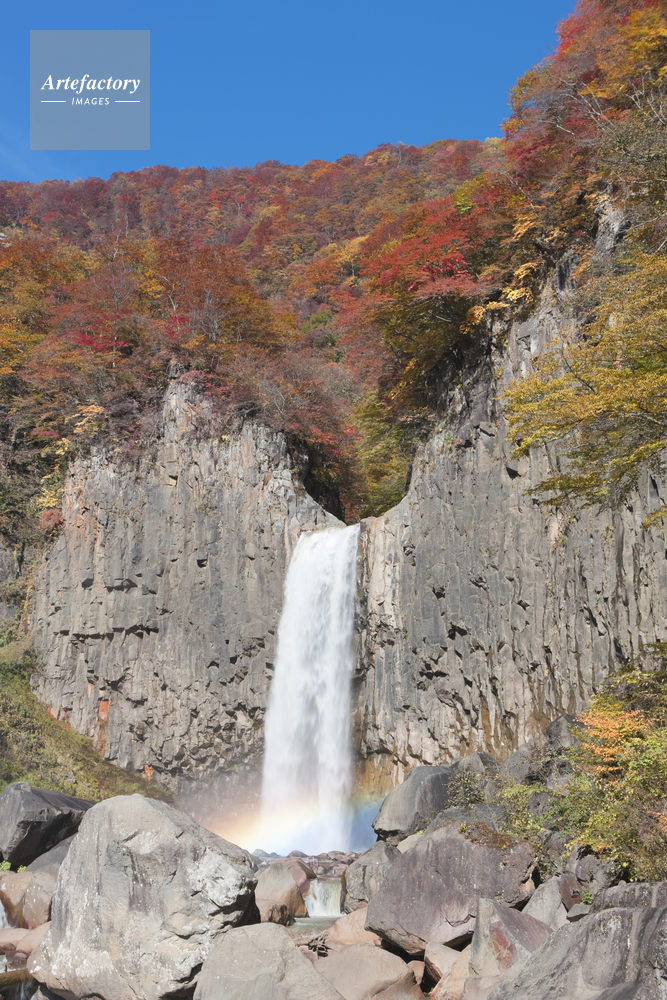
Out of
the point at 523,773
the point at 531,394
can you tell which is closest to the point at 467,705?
the point at 523,773

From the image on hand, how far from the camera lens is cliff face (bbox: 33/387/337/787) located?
64.6 ft

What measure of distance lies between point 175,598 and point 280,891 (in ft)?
37.4

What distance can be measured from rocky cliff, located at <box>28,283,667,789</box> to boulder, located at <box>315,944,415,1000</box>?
618 cm

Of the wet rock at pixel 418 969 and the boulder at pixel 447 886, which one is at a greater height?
the boulder at pixel 447 886

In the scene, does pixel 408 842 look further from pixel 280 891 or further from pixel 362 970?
pixel 362 970

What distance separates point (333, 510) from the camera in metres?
25.0

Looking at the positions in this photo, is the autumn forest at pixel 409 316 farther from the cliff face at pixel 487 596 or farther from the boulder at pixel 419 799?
the boulder at pixel 419 799

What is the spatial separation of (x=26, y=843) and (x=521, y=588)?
10.4 metres

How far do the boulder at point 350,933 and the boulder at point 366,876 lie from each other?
3.53 feet

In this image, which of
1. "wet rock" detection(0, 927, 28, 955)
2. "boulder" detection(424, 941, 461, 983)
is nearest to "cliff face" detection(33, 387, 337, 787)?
"wet rock" detection(0, 927, 28, 955)

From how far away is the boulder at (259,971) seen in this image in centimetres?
604

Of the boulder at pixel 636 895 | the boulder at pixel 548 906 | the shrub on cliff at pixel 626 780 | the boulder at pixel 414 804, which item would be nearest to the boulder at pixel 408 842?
the boulder at pixel 414 804

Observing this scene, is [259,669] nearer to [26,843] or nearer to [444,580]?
[444,580]

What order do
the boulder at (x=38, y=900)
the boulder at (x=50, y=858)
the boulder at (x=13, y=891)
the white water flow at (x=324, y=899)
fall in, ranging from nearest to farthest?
the boulder at (x=38, y=900) < the boulder at (x=13, y=891) < the white water flow at (x=324, y=899) < the boulder at (x=50, y=858)
